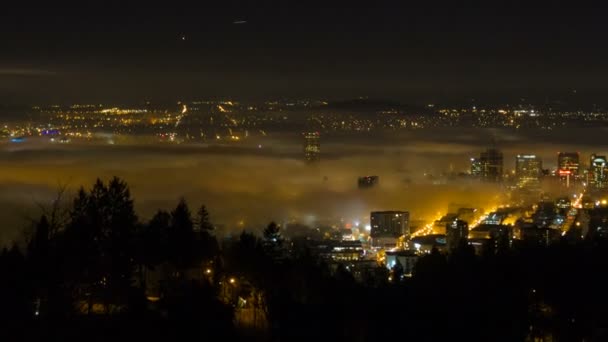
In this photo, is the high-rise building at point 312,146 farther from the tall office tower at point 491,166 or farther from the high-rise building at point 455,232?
the tall office tower at point 491,166

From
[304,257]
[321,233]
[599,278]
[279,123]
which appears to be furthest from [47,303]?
[279,123]

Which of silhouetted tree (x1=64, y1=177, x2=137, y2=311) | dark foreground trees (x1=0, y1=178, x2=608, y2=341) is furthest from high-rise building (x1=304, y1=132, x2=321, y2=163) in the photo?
silhouetted tree (x1=64, y1=177, x2=137, y2=311)

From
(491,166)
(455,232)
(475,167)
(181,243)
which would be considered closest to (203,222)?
(181,243)

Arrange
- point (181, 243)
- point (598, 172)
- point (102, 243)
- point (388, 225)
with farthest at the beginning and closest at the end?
point (598, 172)
point (388, 225)
point (181, 243)
point (102, 243)

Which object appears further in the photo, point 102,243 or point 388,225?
point 388,225

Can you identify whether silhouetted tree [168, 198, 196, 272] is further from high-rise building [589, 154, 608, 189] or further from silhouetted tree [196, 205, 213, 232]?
high-rise building [589, 154, 608, 189]

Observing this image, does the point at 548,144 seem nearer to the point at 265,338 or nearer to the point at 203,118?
the point at 203,118

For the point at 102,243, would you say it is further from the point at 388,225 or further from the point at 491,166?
the point at 491,166
